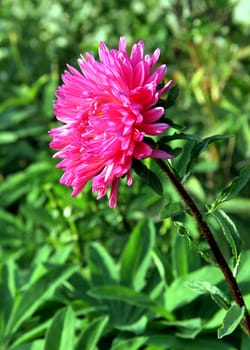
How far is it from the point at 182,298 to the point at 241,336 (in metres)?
0.14

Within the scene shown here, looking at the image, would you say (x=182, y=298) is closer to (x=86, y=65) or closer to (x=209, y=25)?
(x=86, y=65)

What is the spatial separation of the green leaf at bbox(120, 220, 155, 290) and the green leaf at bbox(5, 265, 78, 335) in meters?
0.12

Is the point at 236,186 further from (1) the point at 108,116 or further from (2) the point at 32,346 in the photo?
(2) the point at 32,346

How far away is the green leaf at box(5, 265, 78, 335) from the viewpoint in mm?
1373

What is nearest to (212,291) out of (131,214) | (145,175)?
(145,175)

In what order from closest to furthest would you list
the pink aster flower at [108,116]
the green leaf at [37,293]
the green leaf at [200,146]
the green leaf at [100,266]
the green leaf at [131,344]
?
the pink aster flower at [108,116]
the green leaf at [200,146]
the green leaf at [131,344]
the green leaf at [37,293]
the green leaf at [100,266]

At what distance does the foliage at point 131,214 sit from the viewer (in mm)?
1245

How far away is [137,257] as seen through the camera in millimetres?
1479

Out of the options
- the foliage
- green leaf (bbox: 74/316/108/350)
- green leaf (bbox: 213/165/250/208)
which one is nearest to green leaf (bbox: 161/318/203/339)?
the foliage

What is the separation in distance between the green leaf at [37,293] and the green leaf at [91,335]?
0.16 m

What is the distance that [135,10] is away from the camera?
265cm

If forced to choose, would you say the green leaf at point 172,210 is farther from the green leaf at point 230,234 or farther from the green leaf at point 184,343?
the green leaf at point 184,343

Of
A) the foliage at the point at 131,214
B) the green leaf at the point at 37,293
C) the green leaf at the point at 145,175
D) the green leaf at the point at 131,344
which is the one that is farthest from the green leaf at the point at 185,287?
the green leaf at the point at 145,175

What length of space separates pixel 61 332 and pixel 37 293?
0.15 metres
